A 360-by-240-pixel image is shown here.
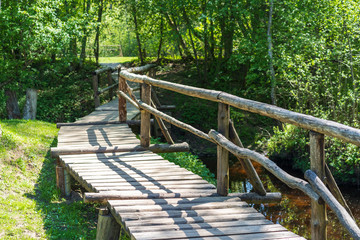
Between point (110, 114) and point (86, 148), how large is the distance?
4379 millimetres

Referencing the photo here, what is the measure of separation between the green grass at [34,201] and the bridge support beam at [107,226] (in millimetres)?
1191

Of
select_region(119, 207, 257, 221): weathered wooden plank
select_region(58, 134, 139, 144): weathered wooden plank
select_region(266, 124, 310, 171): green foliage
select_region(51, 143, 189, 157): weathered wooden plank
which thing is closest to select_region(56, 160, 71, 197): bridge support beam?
select_region(51, 143, 189, 157): weathered wooden plank

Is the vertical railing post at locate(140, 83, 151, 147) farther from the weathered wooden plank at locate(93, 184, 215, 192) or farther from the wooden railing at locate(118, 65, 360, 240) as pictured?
the weathered wooden plank at locate(93, 184, 215, 192)

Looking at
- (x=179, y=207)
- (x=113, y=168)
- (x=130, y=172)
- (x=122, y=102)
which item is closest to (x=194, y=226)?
(x=179, y=207)

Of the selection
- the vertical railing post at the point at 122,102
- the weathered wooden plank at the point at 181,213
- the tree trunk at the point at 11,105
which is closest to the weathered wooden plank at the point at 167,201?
the weathered wooden plank at the point at 181,213

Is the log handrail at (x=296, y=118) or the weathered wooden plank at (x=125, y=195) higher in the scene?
the log handrail at (x=296, y=118)

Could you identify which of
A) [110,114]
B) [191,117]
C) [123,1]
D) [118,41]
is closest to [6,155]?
[110,114]

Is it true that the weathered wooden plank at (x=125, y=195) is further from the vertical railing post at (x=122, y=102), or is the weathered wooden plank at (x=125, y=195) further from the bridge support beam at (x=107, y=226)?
the vertical railing post at (x=122, y=102)

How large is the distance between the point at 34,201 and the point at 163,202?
288 centimetres

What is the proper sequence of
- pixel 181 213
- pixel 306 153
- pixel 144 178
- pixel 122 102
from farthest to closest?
pixel 306 153 → pixel 122 102 → pixel 144 178 → pixel 181 213

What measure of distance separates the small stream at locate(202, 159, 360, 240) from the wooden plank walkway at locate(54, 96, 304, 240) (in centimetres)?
345

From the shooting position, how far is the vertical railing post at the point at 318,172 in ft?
10.9

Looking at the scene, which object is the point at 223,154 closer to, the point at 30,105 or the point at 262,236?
the point at 262,236

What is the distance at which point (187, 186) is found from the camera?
17.2 feet
